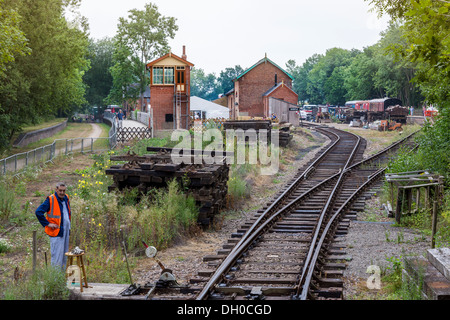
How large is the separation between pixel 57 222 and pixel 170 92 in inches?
1571

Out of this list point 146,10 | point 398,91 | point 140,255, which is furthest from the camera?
point 398,91

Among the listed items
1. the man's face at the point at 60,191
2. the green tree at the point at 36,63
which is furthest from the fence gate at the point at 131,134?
the man's face at the point at 60,191

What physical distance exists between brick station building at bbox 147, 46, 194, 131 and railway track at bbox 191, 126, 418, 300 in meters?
29.9

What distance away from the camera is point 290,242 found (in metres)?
10.8

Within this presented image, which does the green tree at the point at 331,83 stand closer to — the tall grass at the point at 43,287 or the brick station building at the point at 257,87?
the brick station building at the point at 257,87

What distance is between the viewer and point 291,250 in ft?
32.6

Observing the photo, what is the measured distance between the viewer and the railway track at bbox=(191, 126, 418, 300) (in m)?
7.41

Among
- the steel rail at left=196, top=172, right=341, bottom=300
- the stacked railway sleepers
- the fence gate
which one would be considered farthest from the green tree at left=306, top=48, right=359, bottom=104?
the stacked railway sleepers

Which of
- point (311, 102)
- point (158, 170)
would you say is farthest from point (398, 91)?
point (158, 170)

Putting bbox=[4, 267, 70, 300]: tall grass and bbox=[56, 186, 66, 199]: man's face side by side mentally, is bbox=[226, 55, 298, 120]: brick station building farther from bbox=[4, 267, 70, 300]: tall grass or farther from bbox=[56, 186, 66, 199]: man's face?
bbox=[4, 267, 70, 300]: tall grass

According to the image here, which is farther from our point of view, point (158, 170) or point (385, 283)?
point (158, 170)
